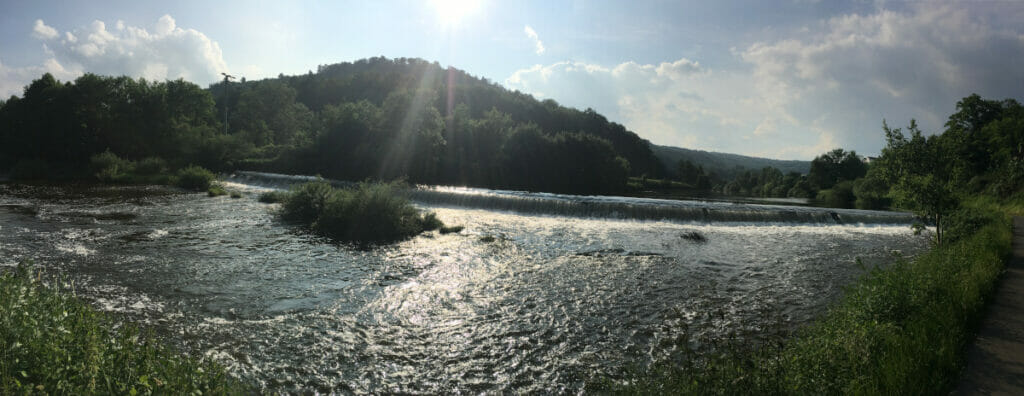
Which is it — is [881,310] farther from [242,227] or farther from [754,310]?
[242,227]

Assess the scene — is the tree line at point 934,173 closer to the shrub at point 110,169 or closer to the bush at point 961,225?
the bush at point 961,225

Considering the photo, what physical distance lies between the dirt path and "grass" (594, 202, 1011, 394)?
161 millimetres

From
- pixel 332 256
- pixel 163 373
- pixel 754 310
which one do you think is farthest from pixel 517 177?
pixel 163 373

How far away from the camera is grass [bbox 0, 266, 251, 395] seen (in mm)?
4301

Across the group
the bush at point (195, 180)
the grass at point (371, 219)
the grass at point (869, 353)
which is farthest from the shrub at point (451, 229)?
the bush at point (195, 180)

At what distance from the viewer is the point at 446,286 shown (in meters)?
11.5

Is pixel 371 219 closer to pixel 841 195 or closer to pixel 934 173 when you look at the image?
pixel 934 173

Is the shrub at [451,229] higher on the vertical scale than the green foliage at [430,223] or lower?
lower

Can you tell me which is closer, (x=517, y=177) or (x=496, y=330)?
(x=496, y=330)

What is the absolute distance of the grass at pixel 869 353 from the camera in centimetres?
539

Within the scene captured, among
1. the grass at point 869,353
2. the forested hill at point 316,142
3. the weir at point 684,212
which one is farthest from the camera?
the forested hill at point 316,142

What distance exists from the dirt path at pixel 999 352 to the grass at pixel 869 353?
0.16 m

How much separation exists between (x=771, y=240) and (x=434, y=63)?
187 m

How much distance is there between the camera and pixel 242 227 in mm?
18391
